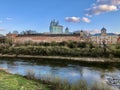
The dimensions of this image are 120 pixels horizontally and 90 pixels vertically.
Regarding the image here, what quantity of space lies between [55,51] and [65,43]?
1736 cm

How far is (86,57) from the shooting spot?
249 feet

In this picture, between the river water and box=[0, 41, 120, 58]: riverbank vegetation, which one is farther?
box=[0, 41, 120, 58]: riverbank vegetation

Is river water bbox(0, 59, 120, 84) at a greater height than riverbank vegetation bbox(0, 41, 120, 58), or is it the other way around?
riverbank vegetation bbox(0, 41, 120, 58)

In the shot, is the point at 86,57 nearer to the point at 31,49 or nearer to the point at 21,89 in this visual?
the point at 31,49

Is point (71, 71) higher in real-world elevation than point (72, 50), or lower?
lower

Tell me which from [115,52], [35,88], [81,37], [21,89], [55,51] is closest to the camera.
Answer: [21,89]

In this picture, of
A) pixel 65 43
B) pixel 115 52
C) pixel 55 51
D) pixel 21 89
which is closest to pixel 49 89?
pixel 21 89

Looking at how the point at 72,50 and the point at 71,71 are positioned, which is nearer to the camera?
the point at 71,71

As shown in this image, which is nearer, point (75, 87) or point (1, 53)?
point (75, 87)

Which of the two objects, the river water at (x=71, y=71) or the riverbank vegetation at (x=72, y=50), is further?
the riverbank vegetation at (x=72, y=50)

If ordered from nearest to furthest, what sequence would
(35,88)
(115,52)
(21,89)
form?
(21,89), (35,88), (115,52)

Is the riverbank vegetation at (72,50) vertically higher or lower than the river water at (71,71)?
higher

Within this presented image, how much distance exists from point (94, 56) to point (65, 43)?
93.7 ft

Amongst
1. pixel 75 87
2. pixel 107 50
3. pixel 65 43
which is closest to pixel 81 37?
pixel 65 43
